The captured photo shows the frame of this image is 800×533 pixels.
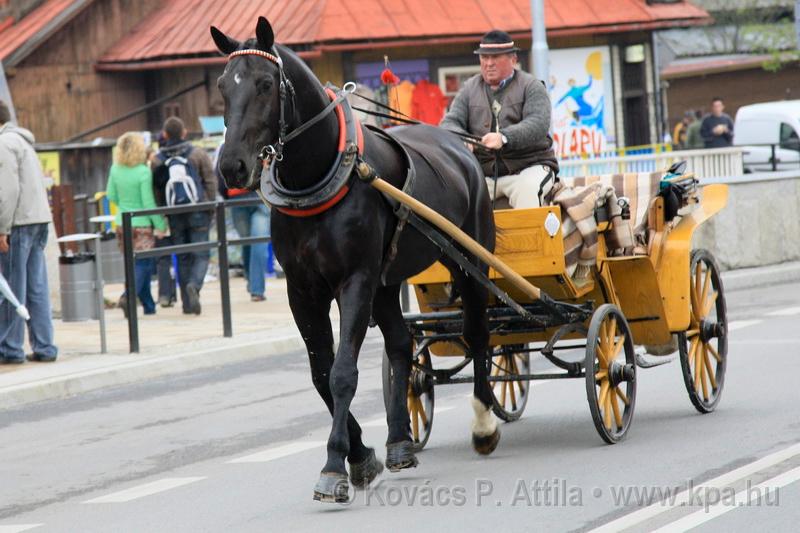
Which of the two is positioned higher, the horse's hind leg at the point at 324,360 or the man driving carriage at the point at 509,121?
the man driving carriage at the point at 509,121

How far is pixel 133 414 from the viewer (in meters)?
11.3

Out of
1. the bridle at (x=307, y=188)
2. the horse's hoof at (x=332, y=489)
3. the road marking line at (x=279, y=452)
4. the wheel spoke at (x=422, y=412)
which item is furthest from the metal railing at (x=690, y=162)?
the horse's hoof at (x=332, y=489)

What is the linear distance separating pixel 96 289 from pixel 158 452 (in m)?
4.66

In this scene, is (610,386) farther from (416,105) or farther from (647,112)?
(647,112)

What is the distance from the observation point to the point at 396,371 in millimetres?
8227

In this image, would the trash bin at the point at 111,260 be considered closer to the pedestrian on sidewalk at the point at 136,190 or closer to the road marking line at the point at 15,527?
the pedestrian on sidewalk at the point at 136,190

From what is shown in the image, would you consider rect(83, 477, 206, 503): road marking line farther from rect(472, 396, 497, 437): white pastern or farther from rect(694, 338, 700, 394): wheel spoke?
rect(694, 338, 700, 394): wheel spoke

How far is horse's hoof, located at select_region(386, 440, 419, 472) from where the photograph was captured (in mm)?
7934

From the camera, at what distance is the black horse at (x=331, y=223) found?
23.1 ft

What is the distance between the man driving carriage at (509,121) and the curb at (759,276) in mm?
9341

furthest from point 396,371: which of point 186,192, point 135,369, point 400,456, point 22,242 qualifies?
point 186,192

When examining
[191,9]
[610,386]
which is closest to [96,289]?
[610,386]

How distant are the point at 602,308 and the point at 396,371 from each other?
4.16 ft

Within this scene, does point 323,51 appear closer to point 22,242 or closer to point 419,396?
point 22,242
